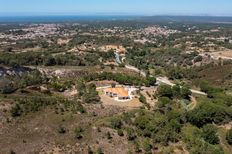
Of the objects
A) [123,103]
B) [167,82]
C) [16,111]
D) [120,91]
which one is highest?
[16,111]

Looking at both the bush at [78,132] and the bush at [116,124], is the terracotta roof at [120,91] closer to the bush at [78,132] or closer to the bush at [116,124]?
the bush at [116,124]

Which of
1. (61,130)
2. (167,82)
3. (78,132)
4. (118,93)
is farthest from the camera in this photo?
(167,82)

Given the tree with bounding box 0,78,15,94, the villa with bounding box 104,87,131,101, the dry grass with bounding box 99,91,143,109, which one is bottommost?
the dry grass with bounding box 99,91,143,109

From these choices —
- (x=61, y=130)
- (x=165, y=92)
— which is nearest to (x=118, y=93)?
(x=165, y=92)

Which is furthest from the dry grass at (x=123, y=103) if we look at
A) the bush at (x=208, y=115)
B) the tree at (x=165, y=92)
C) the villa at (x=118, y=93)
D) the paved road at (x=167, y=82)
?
the paved road at (x=167, y=82)

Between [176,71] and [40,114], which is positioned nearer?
[40,114]

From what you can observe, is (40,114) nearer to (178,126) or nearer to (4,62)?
(178,126)

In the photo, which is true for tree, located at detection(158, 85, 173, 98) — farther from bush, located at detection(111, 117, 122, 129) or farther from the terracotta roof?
bush, located at detection(111, 117, 122, 129)

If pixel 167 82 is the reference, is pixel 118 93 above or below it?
above

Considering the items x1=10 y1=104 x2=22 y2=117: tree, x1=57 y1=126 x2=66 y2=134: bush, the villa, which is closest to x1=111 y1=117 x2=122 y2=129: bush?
x1=57 y1=126 x2=66 y2=134: bush

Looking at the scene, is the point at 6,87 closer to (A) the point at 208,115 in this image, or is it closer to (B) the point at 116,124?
(B) the point at 116,124

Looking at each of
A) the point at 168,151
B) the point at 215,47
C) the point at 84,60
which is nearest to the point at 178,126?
the point at 168,151
